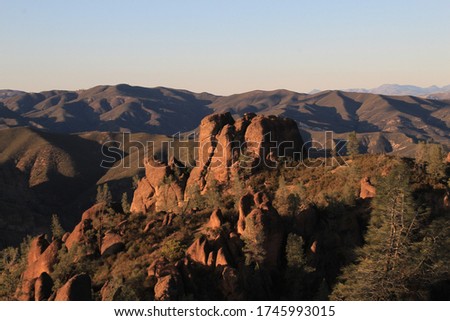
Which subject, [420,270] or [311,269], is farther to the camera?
[311,269]

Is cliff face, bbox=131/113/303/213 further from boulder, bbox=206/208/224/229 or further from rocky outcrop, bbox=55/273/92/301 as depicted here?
rocky outcrop, bbox=55/273/92/301

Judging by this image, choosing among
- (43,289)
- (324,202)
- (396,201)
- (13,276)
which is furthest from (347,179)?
(13,276)

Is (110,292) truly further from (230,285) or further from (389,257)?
(389,257)

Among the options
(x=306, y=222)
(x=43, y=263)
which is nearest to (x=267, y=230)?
(x=306, y=222)

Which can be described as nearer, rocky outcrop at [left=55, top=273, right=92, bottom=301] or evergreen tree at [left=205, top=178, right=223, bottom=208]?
rocky outcrop at [left=55, top=273, right=92, bottom=301]

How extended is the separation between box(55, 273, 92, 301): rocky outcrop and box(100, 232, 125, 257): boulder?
768 inches

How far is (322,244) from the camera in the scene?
250 feet

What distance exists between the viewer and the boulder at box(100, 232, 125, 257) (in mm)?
85875

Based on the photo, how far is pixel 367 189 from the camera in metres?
85.9

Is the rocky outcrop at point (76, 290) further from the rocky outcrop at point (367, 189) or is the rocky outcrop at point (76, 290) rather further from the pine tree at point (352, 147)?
the pine tree at point (352, 147)

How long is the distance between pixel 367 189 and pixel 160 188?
52192mm

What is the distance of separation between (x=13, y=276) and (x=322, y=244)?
55.9m

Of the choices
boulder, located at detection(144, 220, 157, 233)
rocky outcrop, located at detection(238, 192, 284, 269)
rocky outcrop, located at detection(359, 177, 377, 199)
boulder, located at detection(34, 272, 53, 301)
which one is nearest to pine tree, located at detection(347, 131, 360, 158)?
rocky outcrop, located at detection(359, 177, 377, 199)
